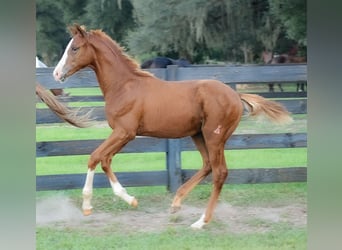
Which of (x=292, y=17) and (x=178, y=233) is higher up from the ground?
(x=292, y=17)

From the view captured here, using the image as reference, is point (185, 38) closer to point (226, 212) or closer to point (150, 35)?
point (150, 35)

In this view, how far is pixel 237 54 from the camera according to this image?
2.64m

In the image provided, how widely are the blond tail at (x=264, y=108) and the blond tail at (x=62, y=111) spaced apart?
29.6 inches

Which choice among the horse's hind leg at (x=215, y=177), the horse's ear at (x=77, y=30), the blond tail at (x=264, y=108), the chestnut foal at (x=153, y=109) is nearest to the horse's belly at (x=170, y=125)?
the chestnut foal at (x=153, y=109)


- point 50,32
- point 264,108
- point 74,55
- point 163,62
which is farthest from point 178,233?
point 50,32

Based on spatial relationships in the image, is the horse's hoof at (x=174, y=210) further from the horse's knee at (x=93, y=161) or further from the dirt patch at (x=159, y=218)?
the horse's knee at (x=93, y=161)

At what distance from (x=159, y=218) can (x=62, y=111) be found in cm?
68

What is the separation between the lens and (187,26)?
254 cm

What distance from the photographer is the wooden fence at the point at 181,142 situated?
2.54 m

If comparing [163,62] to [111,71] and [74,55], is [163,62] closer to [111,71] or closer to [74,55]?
[111,71]

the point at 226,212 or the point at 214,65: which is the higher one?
the point at 214,65
